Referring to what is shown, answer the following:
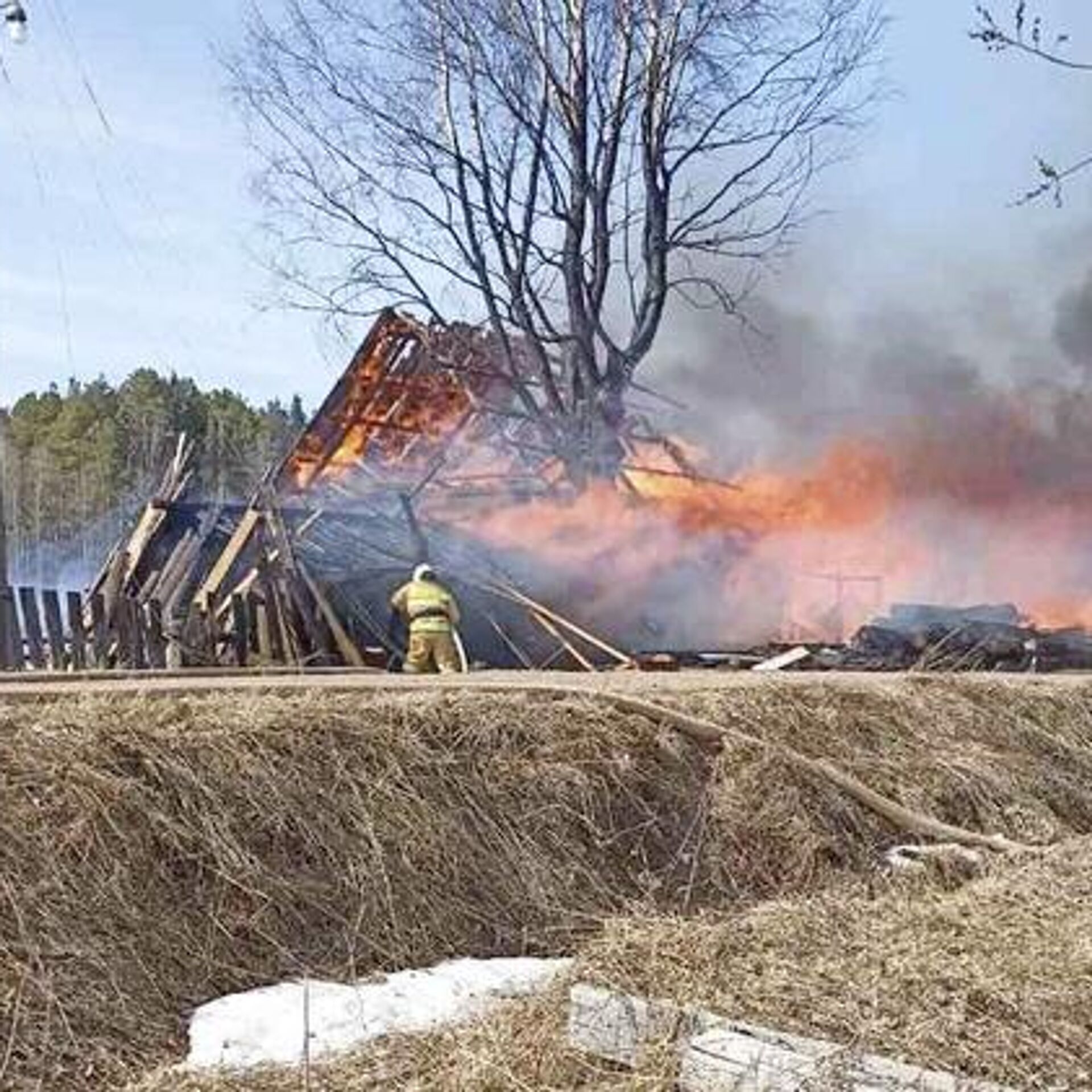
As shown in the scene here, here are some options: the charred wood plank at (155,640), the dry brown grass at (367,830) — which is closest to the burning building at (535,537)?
the charred wood plank at (155,640)

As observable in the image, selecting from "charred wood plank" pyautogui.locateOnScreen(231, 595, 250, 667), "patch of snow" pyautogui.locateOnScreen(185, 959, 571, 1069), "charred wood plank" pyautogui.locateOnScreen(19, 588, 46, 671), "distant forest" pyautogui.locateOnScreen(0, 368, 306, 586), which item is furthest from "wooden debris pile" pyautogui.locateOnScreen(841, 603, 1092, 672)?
"distant forest" pyautogui.locateOnScreen(0, 368, 306, 586)

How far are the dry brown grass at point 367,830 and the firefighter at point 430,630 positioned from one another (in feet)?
16.8

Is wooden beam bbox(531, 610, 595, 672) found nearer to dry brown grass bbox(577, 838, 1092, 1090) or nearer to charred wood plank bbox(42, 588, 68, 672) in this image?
charred wood plank bbox(42, 588, 68, 672)

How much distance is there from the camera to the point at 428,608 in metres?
15.6

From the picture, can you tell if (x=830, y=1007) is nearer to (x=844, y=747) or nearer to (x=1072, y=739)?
(x=844, y=747)

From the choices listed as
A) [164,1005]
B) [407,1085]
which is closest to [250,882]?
[164,1005]

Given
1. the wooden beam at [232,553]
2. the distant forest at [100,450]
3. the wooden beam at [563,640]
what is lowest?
the wooden beam at [563,640]

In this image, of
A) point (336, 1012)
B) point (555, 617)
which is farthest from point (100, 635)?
point (336, 1012)

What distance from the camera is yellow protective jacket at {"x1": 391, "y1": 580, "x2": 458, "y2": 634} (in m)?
15.5

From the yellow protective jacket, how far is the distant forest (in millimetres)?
42104

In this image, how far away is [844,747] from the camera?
34.4 ft

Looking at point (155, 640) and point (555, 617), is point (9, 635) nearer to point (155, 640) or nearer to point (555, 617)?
point (155, 640)

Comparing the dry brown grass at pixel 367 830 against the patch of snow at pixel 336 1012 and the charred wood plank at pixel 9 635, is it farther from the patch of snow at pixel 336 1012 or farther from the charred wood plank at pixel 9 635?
the charred wood plank at pixel 9 635

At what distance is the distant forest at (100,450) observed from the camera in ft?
211
